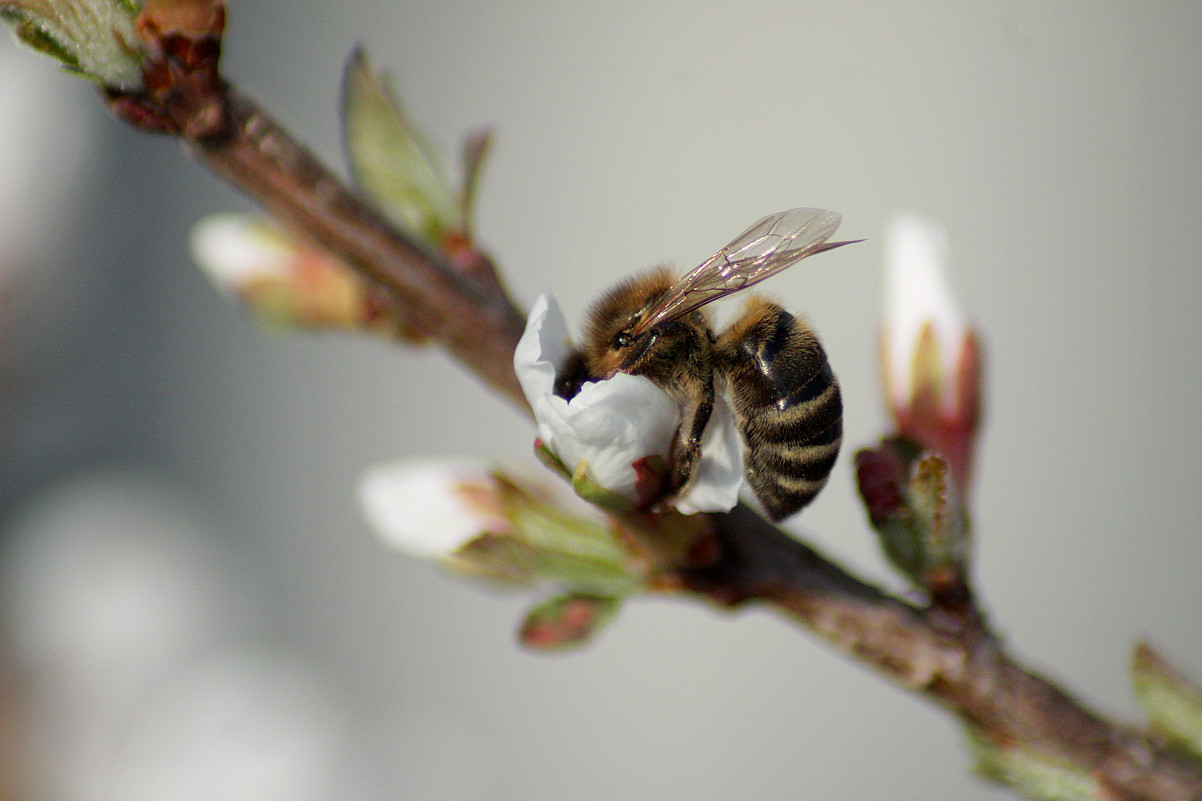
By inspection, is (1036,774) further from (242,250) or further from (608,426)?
(242,250)

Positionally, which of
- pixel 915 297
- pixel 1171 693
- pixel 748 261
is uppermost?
pixel 748 261

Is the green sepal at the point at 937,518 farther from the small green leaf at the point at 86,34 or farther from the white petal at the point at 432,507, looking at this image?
the small green leaf at the point at 86,34

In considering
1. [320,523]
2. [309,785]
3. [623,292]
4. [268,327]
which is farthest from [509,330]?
[320,523]

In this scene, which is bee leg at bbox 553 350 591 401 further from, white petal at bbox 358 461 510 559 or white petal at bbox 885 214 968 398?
white petal at bbox 885 214 968 398

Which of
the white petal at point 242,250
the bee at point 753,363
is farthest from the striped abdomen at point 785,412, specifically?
the white petal at point 242,250

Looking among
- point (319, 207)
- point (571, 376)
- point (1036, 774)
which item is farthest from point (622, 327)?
point (1036, 774)

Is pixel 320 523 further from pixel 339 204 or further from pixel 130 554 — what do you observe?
pixel 339 204
